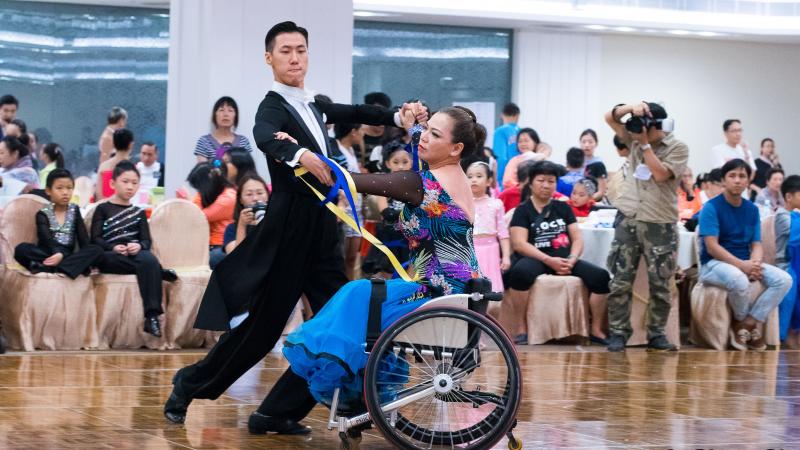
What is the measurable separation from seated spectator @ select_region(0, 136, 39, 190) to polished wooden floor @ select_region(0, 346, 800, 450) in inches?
105

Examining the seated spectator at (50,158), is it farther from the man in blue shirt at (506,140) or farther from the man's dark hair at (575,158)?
the man's dark hair at (575,158)

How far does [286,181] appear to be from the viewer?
16.5 feet

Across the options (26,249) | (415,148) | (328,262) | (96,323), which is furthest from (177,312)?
(415,148)

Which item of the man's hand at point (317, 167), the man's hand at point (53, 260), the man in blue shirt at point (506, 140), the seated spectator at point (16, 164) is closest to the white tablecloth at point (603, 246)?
the man's hand at point (53, 260)

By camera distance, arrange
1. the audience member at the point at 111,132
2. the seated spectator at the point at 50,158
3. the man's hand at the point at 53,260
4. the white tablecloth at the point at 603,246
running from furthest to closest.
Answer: the audience member at the point at 111,132
the seated spectator at the point at 50,158
the white tablecloth at the point at 603,246
the man's hand at the point at 53,260

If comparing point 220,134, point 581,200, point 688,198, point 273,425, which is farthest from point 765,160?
point 273,425

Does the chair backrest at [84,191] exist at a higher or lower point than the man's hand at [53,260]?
higher

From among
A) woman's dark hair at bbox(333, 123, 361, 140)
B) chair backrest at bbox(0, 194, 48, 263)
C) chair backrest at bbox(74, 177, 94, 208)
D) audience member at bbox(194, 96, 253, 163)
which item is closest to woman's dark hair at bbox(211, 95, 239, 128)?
audience member at bbox(194, 96, 253, 163)

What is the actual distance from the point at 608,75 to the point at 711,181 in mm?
7442

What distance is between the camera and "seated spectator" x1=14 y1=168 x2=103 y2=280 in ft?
26.3

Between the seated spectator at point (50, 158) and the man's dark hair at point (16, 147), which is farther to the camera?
the seated spectator at point (50, 158)

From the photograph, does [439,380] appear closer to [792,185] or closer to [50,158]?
[792,185]

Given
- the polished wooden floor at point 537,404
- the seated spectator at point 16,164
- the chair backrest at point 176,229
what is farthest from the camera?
the seated spectator at point 16,164

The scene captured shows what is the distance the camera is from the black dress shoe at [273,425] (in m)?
5.07
